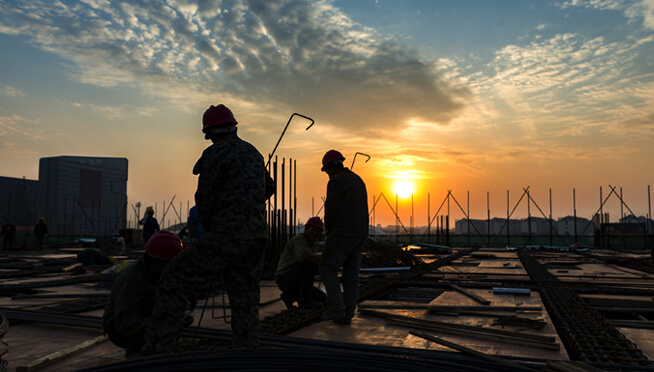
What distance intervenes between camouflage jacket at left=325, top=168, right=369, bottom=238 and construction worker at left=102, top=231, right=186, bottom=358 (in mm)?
2121

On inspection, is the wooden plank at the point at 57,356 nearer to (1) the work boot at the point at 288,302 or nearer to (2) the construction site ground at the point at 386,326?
(2) the construction site ground at the point at 386,326

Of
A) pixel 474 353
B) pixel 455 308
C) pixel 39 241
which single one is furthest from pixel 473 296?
pixel 39 241

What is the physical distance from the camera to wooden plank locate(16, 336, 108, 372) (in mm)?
3076

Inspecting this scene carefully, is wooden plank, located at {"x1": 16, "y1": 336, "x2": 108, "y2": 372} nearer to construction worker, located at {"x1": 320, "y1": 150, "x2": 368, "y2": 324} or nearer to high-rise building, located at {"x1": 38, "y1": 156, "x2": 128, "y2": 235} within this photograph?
construction worker, located at {"x1": 320, "y1": 150, "x2": 368, "y2": 324}

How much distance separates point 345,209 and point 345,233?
0.84 ft

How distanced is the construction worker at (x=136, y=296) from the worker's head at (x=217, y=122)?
30.1 inches

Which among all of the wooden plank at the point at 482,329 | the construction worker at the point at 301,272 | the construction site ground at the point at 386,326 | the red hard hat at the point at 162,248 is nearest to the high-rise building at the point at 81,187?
the construction site ground at the point at 386,326

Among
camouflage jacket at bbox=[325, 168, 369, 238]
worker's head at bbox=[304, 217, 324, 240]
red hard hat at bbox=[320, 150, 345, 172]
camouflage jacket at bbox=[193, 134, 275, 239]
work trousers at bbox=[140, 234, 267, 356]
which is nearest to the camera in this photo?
work trousers at bbox=[140, 234, 267, 356]

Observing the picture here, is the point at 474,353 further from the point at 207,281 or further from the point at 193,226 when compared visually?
the point at 193,226

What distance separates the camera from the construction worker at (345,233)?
16.7 ft

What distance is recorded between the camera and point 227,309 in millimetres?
5746

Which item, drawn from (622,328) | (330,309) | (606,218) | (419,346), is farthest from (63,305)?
(606,218)

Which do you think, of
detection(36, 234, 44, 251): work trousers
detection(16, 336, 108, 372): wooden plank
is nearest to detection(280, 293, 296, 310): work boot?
detection(16, 336, 108, 372): wooden plank

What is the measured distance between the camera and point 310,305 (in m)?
5.55
